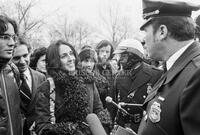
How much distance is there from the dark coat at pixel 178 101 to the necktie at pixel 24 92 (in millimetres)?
2349

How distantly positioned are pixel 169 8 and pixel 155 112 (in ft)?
2.69

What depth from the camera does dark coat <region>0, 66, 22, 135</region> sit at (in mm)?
3031

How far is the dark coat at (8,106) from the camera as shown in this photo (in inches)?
119

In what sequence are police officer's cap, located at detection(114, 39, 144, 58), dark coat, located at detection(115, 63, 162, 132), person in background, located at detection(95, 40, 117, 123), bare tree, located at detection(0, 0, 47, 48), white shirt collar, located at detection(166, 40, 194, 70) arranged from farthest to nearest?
bare tree, located at detection(0, 0, 47, 48) → person in background, located at detection(95, 40, 117, 123) → police officer's cap, located at detection(114, 39, 144, 58) → dark coat, located at detection(115, 63, 162, 132) → white shirt collar, located at detection(166, 40, 194, 70)

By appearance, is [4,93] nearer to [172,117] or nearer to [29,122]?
[29,122]

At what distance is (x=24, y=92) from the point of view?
4.31 metres

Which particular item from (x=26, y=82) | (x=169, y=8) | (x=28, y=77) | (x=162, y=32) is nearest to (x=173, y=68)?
(x=162, y=32)

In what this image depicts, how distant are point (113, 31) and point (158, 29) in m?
40.7

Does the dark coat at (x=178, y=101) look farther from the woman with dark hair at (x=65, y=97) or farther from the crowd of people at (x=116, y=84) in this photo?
the woman with dark hair at (x=65, y=97)

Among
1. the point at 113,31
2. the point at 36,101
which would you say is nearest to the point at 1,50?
the point at 36,101

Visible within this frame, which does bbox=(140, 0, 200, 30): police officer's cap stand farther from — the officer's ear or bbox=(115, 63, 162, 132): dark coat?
bbox=(115, 63, 162, 132): dark coat

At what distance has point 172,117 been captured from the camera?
1987 mm

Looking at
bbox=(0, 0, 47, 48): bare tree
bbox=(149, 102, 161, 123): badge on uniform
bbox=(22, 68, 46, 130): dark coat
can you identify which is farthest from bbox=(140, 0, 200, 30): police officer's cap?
bbox=(0, 0, 47, 48): bare tree

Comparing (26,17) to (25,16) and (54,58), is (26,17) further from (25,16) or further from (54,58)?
(54,58)
